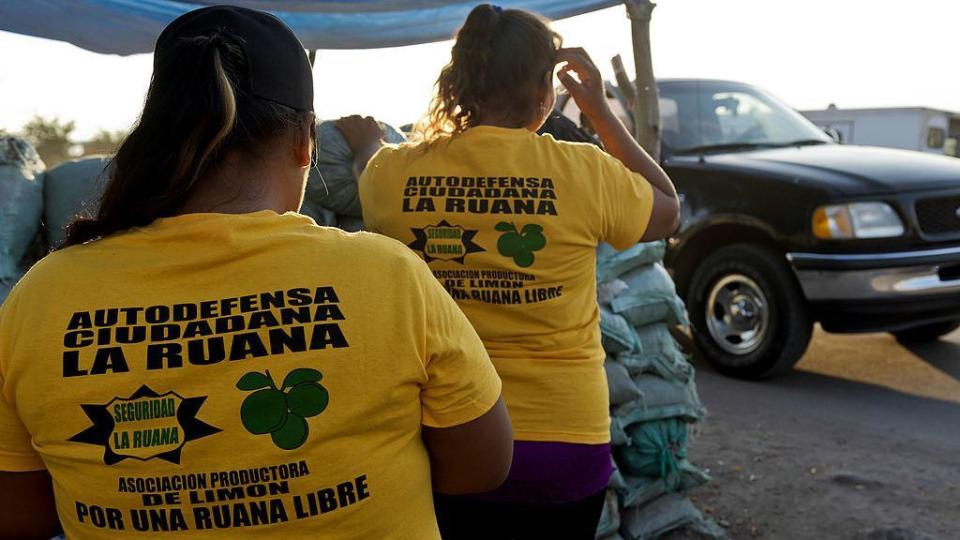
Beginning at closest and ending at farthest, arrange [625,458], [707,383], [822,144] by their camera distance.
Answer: [625,458] < [707,383] < [822,144]

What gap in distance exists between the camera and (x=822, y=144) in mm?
6508

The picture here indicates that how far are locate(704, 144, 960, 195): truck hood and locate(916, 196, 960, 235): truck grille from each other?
0.32ft

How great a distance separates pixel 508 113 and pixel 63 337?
1146 millimetres

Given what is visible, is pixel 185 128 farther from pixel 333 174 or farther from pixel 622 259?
pixel 622 259

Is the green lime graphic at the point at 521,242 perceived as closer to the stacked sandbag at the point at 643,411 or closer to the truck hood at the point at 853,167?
the stacked sandbag at the point at 643,411

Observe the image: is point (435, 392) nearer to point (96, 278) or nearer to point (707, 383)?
point (96, 278)

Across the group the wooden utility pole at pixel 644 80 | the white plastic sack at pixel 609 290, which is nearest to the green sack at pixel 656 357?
the white plastic sack at pixel 609 290

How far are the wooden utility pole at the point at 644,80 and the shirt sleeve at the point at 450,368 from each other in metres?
2.62

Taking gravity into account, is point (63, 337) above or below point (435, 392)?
above

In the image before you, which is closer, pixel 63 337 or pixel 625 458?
pixel 63 337

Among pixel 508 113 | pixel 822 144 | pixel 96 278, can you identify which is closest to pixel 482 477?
pixel 96 278

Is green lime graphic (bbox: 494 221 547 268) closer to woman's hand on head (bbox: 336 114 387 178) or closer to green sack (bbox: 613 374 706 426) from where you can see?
woman's hand on head (bbox: 336 114 387 178)

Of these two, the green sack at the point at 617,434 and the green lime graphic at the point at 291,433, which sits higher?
the green lime graphic at the point at 291,433

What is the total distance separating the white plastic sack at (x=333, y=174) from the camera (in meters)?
2.88
